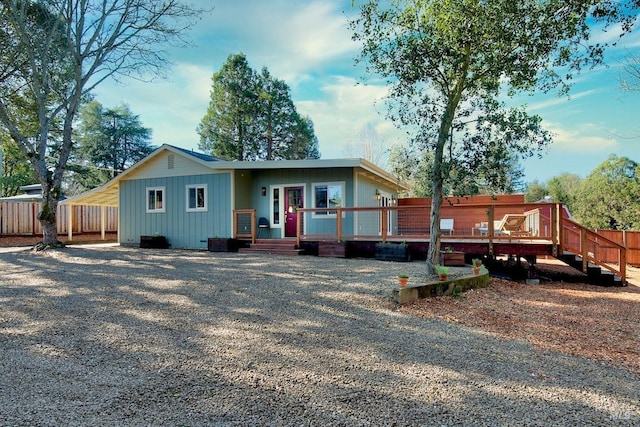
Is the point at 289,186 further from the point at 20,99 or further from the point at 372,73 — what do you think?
A: the point at 20,99

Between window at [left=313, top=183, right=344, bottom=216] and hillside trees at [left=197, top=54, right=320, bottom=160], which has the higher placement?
hillside trees at [left=197, top=54, right=320, bottom=160]

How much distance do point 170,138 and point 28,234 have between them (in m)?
15.0

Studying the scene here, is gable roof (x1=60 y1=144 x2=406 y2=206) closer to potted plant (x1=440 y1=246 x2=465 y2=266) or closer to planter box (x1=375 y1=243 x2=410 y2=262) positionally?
planter box (x1=375 y1=243 x2=410 y2=262)

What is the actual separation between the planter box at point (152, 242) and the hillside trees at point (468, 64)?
9413 mm

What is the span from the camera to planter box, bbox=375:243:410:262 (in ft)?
30.1

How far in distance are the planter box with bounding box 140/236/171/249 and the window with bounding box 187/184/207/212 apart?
4.71 ft

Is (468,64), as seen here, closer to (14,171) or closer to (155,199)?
(155,199)

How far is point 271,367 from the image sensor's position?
301cm

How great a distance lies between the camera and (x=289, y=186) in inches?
472

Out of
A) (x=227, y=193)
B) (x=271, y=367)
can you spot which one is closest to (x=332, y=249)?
(x=227, y=193)

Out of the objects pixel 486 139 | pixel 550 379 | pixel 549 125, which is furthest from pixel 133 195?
pixel 550 379

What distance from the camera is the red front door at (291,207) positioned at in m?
11.9

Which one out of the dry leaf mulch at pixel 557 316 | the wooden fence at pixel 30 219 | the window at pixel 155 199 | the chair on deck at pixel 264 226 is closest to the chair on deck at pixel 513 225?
the dry leaf mulch at pixel 557 316

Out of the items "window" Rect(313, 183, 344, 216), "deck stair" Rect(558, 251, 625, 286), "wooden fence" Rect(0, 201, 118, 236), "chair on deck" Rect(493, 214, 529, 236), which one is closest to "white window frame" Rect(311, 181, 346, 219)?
"window" Rect(313, 183, 344, 216)
